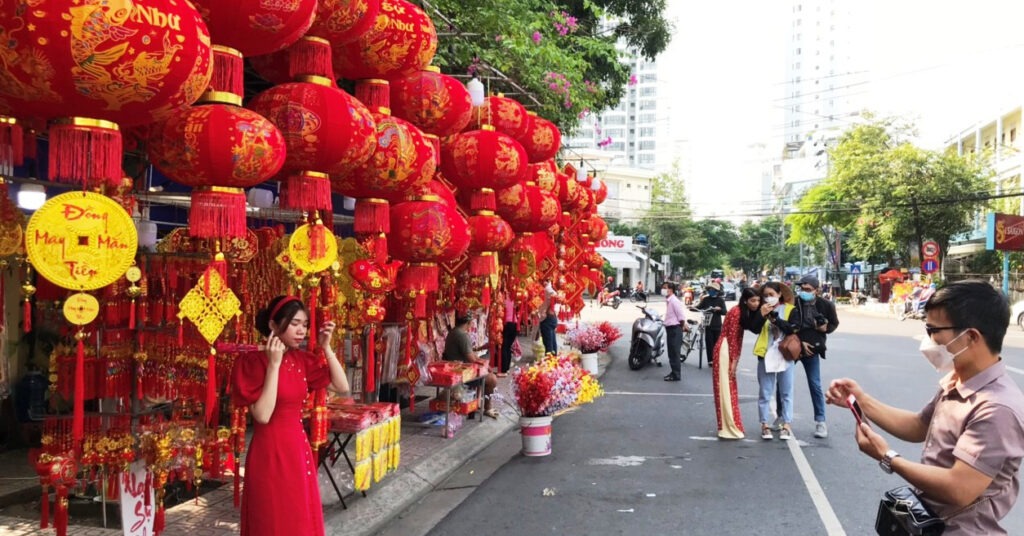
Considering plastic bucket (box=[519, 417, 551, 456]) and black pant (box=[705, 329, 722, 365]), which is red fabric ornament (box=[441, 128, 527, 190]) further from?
black pant (box=[705, 329, 722, 365])

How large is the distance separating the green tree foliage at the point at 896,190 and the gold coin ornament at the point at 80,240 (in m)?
33.1

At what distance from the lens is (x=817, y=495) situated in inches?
223

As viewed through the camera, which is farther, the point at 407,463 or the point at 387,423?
the point at 407,463

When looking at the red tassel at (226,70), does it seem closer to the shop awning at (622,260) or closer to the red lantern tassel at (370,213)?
the red lantern tassel at (370,213)

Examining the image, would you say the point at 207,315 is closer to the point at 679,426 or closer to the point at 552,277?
the point at 679,426

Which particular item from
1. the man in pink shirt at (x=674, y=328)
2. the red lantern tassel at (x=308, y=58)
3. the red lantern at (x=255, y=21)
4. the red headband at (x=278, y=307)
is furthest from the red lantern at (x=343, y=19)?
the man in pink shirt at (x=674, y=328)

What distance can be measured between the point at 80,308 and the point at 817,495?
209 inches

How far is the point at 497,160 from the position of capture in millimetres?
6270

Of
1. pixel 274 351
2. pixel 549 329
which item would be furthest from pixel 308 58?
pixel 549 329

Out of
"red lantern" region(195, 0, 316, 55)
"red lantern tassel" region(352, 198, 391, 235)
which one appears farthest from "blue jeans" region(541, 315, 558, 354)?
"red lantern" region(195, 0, 316, 55)

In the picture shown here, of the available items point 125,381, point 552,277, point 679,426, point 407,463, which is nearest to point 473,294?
point 407,463

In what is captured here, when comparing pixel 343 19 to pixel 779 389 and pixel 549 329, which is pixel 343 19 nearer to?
pixel 779 389

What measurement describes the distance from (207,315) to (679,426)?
6036mm

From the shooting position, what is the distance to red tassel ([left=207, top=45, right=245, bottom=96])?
3.32m
